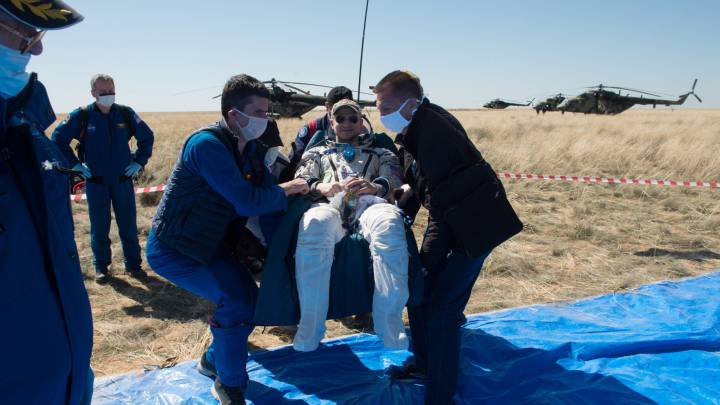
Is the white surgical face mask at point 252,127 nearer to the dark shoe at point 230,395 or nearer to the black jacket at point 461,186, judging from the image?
the black jacket at point 461,186

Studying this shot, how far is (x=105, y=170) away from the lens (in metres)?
5.34

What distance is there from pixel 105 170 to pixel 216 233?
3.21m

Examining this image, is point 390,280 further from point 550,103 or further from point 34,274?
point 550,103

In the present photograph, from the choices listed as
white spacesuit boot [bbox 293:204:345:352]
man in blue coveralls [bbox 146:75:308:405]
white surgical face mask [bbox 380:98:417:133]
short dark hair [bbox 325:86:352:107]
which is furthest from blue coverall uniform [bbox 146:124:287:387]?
short dark hair [bbox 325:86:352:107]

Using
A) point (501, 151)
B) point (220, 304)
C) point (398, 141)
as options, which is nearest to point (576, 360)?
point (398, 141)

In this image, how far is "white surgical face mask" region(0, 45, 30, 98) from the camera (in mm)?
1504

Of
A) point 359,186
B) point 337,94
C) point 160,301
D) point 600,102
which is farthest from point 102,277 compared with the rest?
point 600,102

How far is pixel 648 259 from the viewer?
6.15 m

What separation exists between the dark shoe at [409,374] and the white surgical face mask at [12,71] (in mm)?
2828

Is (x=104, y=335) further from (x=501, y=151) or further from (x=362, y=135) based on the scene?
(x=501, y=151)

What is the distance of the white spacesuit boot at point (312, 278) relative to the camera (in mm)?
2889

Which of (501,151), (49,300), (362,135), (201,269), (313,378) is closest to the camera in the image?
(49,300)

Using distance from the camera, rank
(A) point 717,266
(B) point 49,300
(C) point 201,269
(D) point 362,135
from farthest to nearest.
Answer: (A) point 717,266 < (D) point 362,135 < (C) point 201,269 < (B) point 49,300

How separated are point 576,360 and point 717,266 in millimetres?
3582
